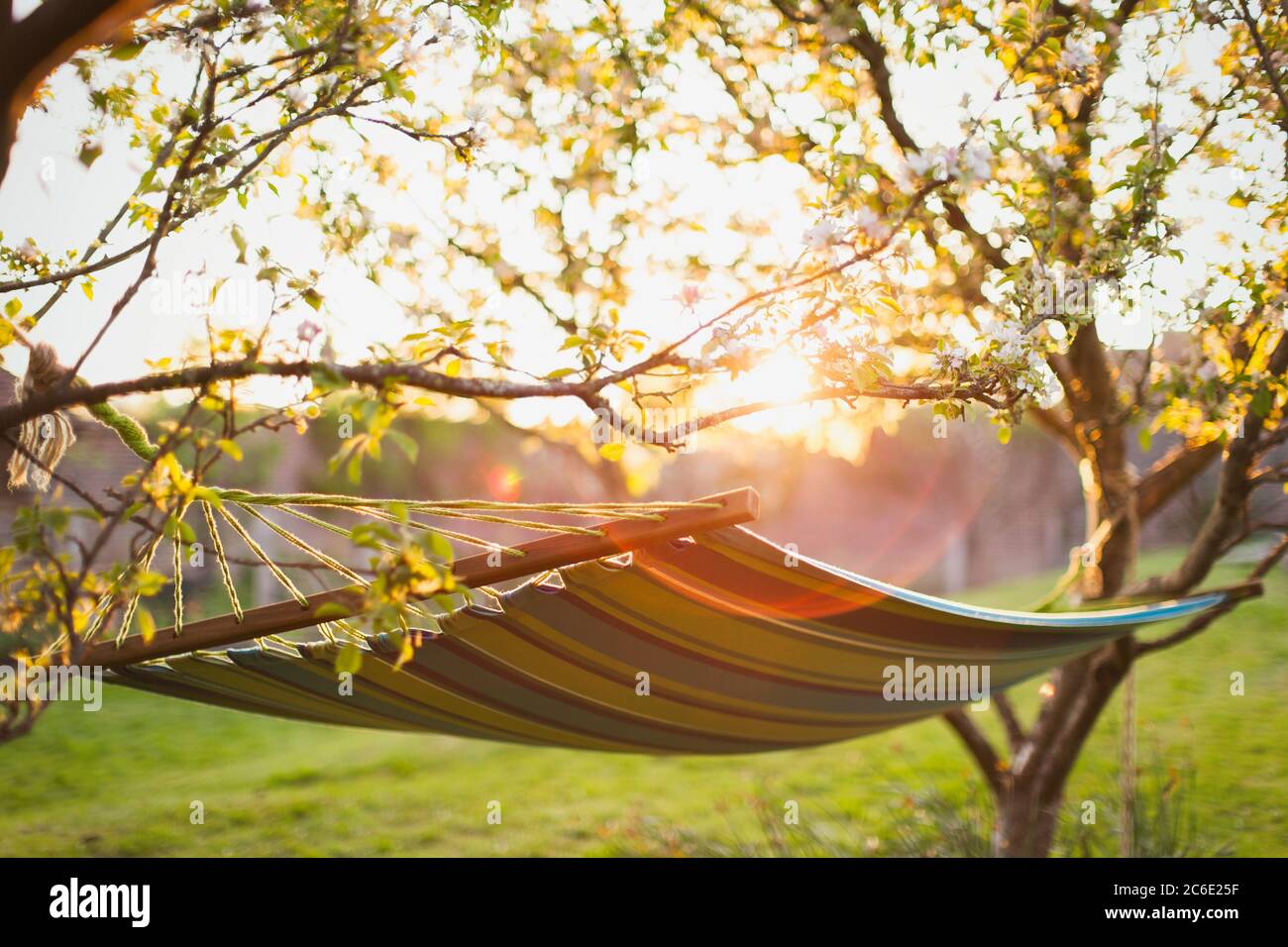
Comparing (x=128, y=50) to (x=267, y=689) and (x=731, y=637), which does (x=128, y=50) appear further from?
(x=731, y=637)

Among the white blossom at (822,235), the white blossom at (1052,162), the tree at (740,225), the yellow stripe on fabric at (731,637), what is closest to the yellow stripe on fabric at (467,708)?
the yellow stripe on fabric at (731,637)

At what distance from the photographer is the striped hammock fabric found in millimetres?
1740

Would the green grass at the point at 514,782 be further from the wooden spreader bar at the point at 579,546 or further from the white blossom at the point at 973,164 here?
the white blossom at the point at 973,164

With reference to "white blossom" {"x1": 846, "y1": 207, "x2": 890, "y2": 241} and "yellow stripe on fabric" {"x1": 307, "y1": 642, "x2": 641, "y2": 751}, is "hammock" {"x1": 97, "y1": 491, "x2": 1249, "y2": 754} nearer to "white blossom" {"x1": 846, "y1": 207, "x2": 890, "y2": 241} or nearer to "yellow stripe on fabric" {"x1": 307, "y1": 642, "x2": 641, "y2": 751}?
"yellow stripe on fabric" {"x1": 307, "y1": 642, "x2": 641, "y2": 751}

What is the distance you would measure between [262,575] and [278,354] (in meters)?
9.39

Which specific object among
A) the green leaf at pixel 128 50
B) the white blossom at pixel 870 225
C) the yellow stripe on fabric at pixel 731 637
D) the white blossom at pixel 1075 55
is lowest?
the yellow stripe on fabric at pixel 731 637

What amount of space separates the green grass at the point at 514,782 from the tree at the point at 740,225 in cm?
242

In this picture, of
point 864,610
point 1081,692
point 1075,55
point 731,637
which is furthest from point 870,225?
point 1081,692

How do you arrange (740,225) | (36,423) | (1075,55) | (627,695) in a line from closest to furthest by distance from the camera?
1. (36,423)
2. (1075,55)
3. (627,695)
4. (740,225)

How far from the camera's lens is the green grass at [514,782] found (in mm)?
5188

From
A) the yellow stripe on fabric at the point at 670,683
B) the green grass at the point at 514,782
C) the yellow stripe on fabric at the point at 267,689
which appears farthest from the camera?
the green grass at the point at 514,782

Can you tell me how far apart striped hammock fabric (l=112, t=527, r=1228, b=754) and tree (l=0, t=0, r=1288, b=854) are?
0.32m

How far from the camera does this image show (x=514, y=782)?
640cm
